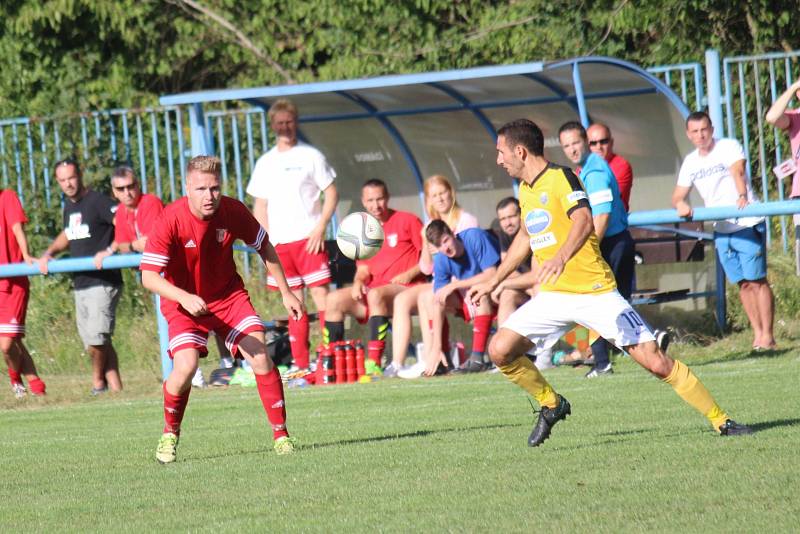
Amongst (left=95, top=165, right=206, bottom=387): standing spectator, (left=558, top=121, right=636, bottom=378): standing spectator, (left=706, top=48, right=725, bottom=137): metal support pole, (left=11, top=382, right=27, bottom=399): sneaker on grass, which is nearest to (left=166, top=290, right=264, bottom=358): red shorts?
(left=558, top=121, right=636, bottom=378): standing spectator

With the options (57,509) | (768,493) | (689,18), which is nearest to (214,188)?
(57,509)

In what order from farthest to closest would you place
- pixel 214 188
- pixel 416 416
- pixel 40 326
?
pixel 40 326
pixel 416 416
pixel 214 188

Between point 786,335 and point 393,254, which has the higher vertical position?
point 393,254

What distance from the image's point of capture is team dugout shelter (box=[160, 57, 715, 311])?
44.3 ft

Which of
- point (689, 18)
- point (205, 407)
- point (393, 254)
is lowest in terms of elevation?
point (205, 407)

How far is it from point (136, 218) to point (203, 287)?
4.89 m

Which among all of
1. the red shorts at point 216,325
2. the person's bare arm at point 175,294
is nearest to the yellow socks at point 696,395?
the red shorts at point 216,325

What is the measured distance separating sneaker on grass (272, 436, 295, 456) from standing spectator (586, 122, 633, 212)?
4.88 metres

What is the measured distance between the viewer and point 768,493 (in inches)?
219

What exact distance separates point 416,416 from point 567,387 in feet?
5.11

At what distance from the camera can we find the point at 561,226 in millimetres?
7594

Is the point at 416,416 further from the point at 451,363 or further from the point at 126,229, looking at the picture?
the point at 126,229

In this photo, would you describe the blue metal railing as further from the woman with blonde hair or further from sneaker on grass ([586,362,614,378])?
the woman with blonde hair

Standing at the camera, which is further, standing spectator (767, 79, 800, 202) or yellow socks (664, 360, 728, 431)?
standing spectator (767, 79, 800, 202)
